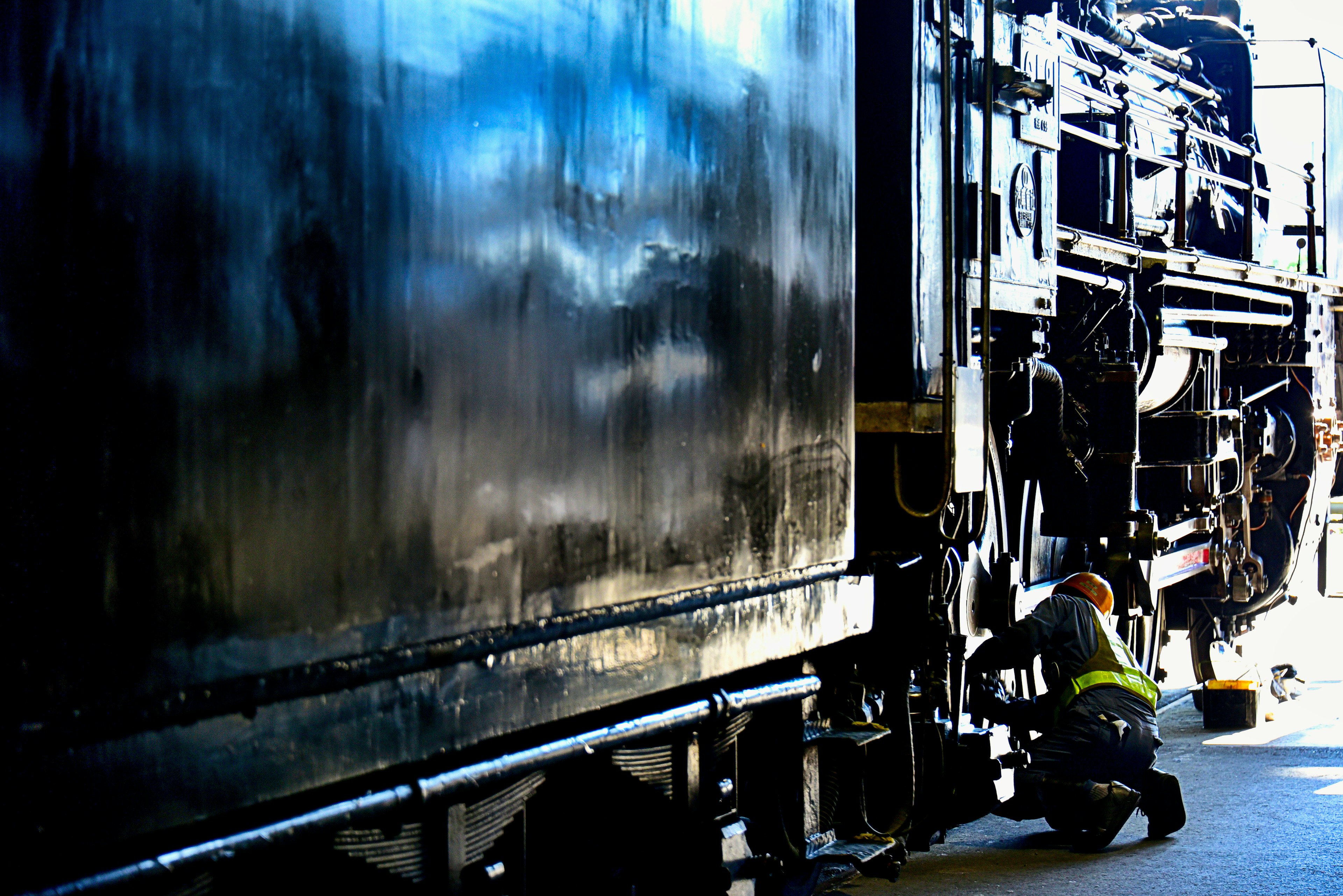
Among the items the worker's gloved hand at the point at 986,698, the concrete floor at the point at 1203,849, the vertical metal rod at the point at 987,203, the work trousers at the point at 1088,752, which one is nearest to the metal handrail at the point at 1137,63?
the vertical metal rod at the point at 987,203

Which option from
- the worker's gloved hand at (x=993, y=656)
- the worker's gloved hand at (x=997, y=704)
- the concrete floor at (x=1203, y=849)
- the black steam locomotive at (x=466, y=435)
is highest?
the black steam locomotive at (x=466, y=435)

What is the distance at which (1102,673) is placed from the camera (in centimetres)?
580

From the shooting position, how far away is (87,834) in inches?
53.6

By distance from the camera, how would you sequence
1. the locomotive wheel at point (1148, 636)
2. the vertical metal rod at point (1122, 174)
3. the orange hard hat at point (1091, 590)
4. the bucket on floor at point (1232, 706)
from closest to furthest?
the orange hard hat at point (1091, 590) → the vertical metal rod at point (1122, 174) → the locomotive wheel at point (1148, 636) → the bucket on floor at point (1232, 706)

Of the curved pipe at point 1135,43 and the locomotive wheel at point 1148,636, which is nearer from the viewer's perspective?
the curved pipe at point 1135,43

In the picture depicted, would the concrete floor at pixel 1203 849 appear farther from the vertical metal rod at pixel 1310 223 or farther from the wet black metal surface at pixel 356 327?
the vertical metal rod at pixel 1310 223

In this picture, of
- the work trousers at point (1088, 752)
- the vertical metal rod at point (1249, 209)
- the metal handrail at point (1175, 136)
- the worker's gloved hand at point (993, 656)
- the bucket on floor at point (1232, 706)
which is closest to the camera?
the worker's gloved hand at point (993, 656)

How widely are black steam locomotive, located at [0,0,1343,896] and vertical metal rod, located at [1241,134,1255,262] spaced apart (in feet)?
16.5

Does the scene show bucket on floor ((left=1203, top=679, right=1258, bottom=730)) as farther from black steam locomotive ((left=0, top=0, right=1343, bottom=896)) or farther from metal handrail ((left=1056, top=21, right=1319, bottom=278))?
black steam locomotive ((left=0, top=0, right=1343, bottom=896))

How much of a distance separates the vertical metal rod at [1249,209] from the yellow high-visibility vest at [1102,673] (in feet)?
12.0

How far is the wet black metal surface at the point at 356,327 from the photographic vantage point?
137 centimetres

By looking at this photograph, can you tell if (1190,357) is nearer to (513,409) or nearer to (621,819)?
(621,819)

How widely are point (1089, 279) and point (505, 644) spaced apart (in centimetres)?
486

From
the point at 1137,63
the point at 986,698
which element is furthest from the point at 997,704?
the point at 1137,63
